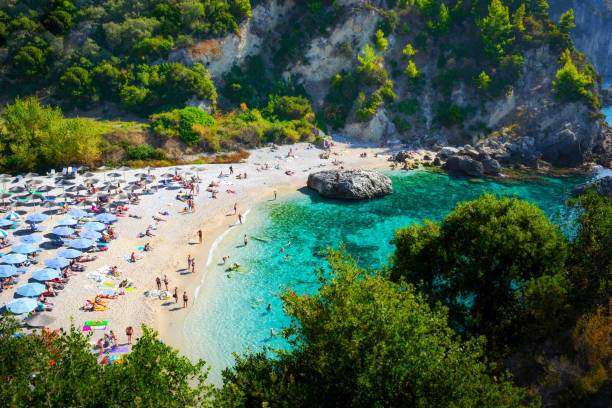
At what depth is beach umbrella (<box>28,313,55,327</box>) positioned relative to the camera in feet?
77.4

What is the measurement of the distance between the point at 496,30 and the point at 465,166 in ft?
113

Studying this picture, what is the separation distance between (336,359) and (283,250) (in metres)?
22.8

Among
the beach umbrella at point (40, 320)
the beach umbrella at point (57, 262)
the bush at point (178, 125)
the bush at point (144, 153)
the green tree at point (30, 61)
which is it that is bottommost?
the beach umbrella at point (40, 320)

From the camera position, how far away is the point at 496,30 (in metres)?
73.9

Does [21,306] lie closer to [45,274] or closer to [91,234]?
[45,274]

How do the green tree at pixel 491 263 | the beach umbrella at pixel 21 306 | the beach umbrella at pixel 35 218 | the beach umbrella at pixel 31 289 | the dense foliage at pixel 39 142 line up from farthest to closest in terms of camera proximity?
the dense foliage at pixel 39 142 < the beach umbrella at pixel 35 218 < the beach umbrella at pixel 31 289 < the beach umbrella at pixel 21 306 < the green tree at pixel 491 263

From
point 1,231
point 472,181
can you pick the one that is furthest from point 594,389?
point 472,181

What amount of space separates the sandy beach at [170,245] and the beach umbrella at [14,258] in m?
1.06

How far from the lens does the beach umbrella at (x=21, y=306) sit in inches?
922

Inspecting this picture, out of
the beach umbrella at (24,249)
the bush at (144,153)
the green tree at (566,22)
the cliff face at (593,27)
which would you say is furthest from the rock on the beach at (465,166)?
the cliff face at (593,27)

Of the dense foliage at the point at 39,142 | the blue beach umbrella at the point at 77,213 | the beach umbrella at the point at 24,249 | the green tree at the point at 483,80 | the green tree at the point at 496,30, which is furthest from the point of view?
the green tree at the point at 496,30

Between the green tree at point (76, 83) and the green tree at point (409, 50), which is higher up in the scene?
the green tree at point (409, 50)

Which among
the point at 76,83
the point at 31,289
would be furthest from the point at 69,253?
the point at 76,83

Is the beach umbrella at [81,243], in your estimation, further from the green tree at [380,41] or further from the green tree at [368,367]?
the green tree at [380,41]
